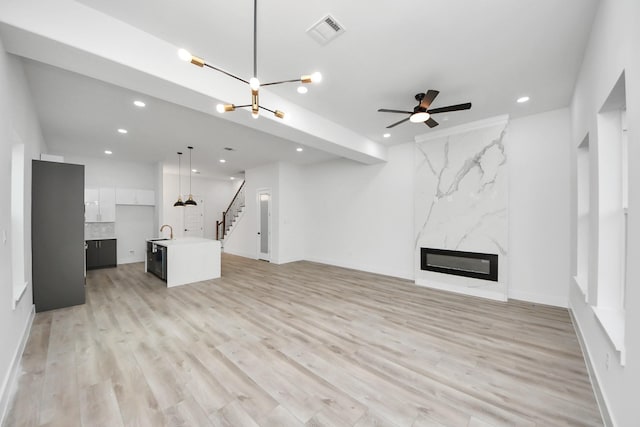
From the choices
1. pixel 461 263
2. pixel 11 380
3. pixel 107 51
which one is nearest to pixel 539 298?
pixel 461 263

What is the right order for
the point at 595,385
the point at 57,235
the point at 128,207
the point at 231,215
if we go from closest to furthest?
the point at 595,385 < the point at 57,235 < the point at 128,207 < the point at 231,215

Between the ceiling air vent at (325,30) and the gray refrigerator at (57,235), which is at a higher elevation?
the ceiling air vent at (325,30)

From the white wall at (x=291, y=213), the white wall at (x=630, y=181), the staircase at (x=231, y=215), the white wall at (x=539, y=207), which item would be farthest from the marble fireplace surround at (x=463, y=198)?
the staircase at (x=231, y=215)

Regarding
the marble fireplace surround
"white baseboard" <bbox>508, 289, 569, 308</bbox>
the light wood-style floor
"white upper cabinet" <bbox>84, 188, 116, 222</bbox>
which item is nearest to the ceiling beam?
the light wood-style floor

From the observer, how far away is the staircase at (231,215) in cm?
1006

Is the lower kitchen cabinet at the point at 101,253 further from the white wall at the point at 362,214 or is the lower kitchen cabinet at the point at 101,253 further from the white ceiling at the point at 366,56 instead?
the white wall at the point at 362,214

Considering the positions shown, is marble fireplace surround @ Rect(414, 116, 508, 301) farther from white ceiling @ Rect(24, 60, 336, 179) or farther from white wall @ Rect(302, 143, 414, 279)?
white ceiling @ Rect(24, 60, 336, 179)

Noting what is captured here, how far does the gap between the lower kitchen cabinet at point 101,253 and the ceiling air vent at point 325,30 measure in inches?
321

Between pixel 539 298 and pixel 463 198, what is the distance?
2146 mm

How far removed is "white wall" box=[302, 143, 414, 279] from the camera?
6.18 m

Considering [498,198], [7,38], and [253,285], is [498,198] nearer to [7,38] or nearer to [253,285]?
[253,285]

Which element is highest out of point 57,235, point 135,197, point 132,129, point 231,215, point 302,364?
point 132,129

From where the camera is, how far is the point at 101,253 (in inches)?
279

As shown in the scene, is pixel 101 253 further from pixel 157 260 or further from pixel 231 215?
pixel 231 215
